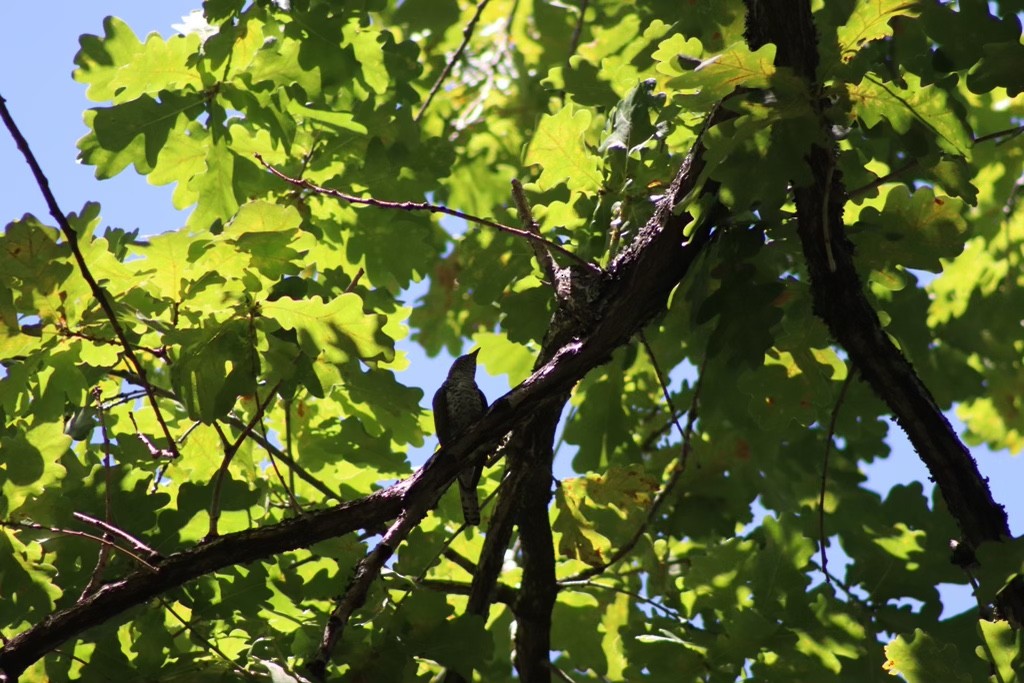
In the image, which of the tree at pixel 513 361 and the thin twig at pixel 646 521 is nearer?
the tree at pixel 513 361

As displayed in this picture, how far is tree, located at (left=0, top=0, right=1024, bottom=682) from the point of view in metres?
2.08

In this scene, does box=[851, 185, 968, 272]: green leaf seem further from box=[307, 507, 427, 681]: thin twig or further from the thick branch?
box=[307, 507, 427, 681]: thin twig

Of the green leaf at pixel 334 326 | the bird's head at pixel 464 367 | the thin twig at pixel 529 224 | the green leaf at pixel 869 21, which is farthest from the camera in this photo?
the bird's head at pixel 464 367

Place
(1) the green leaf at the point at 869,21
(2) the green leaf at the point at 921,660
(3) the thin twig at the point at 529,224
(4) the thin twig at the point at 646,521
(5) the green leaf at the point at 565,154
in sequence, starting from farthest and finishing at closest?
(4) the thin twig at the point at 646,521 < (5) the green leaf at the point at 565,154 < (3) the thin twig at the point at 529,224 < (2) the green leaf at the point at 921,660 < (1) the green leaf at the point at 869,21

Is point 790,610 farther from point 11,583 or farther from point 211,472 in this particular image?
point 11,583

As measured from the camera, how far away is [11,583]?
7.52 ft

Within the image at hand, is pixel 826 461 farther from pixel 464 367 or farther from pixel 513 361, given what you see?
pixel 513 361

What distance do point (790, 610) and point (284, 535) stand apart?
167 cm

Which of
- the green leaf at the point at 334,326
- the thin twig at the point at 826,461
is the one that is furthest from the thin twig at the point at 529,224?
the thin twig at the point at 826,461

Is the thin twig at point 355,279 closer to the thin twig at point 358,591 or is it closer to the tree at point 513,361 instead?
the tree at point 513,361

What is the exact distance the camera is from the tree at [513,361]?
6.84 ft

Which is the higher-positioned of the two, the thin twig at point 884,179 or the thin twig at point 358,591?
the thin twig at point 884,179

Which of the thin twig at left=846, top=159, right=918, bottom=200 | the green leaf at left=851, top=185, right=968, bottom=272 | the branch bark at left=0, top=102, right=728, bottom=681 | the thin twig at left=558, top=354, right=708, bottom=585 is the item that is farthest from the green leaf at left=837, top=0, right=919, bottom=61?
the thin twig at left=558, top=354, right=708, bottom=585

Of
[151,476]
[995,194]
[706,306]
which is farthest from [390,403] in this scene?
[995,194]
